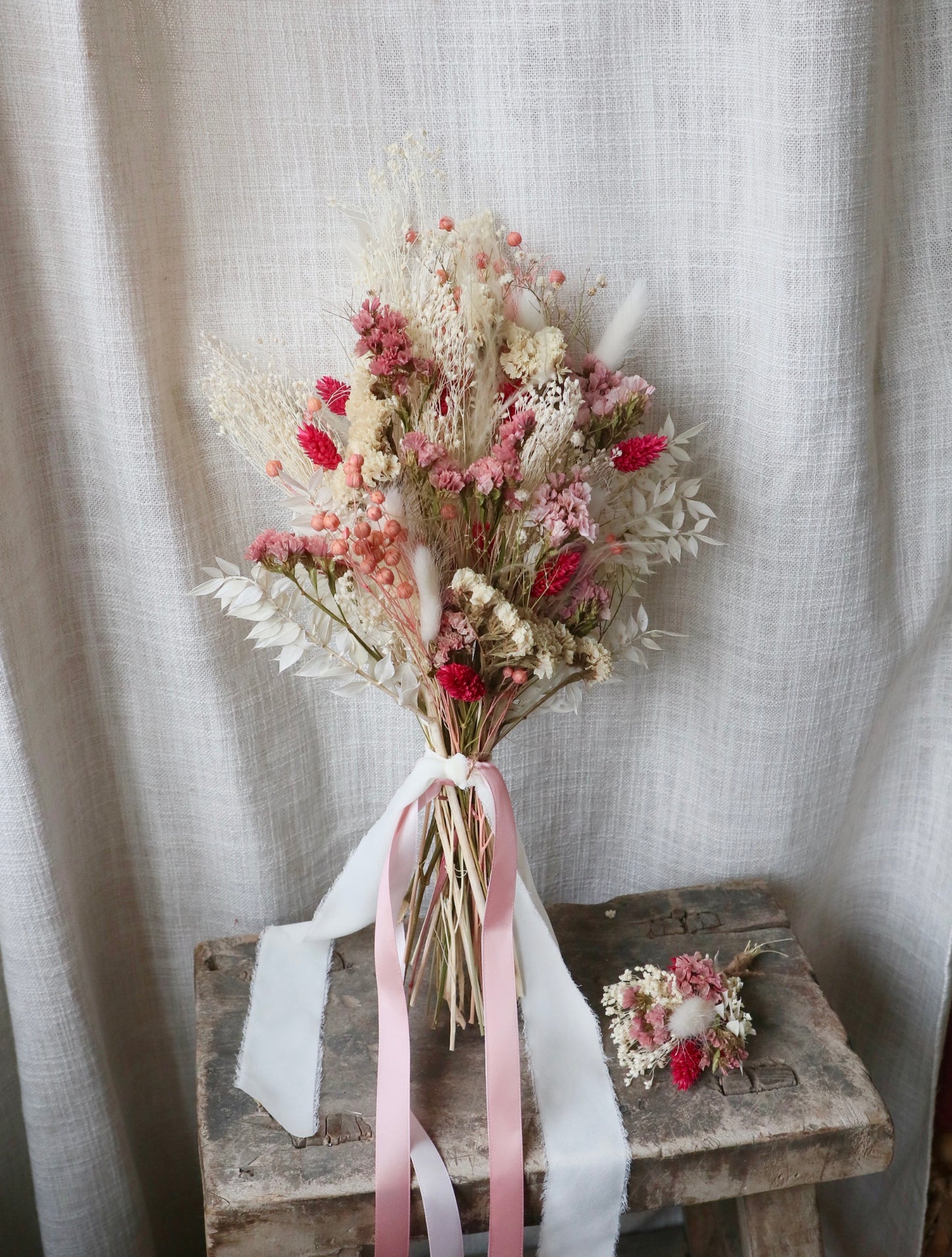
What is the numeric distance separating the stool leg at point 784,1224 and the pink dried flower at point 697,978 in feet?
0.60

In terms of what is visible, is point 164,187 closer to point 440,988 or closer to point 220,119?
point 220,119

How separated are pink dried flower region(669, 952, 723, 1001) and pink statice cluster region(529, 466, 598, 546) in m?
0.44

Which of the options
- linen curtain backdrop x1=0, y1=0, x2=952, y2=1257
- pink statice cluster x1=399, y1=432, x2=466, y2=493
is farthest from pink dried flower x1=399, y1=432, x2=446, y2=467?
linen curtain backdrop x1=0, y1=0, x2=952, y2=1257

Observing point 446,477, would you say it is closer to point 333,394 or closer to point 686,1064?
point 333,394

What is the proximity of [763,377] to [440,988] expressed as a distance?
667 millimetres

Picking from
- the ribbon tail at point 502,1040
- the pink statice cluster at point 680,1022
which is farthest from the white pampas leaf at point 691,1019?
the ribbon tail at point 502,1040

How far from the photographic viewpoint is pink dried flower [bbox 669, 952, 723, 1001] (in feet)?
3.35

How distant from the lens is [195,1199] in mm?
1389

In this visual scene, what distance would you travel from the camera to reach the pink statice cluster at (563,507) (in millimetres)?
836

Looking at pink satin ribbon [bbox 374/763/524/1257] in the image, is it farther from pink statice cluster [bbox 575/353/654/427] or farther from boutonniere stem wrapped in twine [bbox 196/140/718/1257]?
pink statice cluster [bbox 575/353/654/427]

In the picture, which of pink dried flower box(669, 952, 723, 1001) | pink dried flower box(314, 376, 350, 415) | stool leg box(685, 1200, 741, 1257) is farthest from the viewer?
stool leg box(685, 1200, 741, 1257)

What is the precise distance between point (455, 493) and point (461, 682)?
15cm

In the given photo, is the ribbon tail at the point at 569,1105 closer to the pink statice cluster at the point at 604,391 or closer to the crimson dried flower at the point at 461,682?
the crimson dried flower at the point at 461,682

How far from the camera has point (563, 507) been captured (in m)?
0.84
